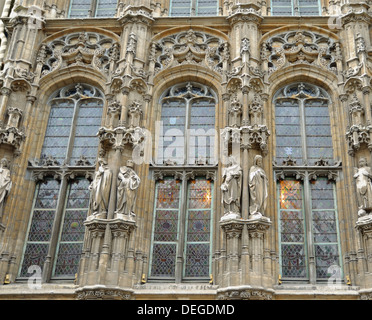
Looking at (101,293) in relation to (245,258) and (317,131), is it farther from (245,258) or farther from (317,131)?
(317,131)

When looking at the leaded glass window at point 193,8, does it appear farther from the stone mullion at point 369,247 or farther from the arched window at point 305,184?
the stone mullion at point 369,247

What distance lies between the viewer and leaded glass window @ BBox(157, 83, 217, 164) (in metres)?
16.2

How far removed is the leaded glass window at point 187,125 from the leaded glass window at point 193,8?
3.15 metres

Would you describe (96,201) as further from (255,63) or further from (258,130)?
(255,63)

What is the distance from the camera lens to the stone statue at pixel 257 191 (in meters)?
13.8

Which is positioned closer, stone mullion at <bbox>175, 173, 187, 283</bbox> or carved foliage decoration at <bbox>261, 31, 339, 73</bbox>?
stone mullion at <bbox>175, 173, 187, 283</bbox>

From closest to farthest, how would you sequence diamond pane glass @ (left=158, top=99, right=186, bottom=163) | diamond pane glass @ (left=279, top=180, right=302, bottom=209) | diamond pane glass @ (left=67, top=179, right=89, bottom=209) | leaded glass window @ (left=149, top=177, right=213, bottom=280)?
leaded glass window @ (left=149, top=177, right=213, bottom=280)
diamond pane glass @ (left=279, top=180, right=302, bottom=209)
diamond pane glass @ (left=67, top=179, right=89, bottom=209)
diamond pane glass @ (left=158, top=99, right=186, bottom=163)

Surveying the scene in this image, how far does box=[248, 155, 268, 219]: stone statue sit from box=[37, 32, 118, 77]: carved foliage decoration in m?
6.45

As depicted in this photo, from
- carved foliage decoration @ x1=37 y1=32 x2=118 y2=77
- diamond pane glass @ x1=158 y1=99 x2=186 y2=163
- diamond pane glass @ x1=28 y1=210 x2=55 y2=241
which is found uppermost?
carved foliage decoration @ x1=37 y1=32 x2=118 y2=77

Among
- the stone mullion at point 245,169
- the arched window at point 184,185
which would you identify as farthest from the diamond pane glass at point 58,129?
the stone mullion at point 245,169

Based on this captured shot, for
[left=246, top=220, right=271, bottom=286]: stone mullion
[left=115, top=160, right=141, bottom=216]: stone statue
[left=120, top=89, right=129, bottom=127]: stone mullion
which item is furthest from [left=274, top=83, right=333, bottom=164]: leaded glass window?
[left=120, top=89, right=129, bottom=127]: stone mullion

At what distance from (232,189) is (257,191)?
25.9 inches

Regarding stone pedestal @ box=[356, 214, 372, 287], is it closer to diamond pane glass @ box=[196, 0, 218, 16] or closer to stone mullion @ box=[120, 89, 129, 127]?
stone mullion @ box=[120, 89, 129, 127]

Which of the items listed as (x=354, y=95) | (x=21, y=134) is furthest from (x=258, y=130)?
(x=21, y=134)
